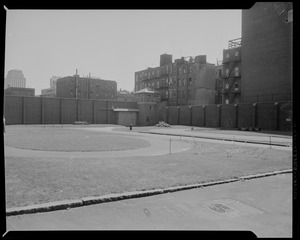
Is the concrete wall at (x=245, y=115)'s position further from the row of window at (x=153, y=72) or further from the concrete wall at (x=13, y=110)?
the concrete wall at (x=13, y=110)

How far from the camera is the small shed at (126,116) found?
203ft

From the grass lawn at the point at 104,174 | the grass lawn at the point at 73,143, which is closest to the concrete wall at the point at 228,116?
the grass lawn at the point at 73,143

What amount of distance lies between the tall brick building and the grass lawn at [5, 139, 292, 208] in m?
34.0

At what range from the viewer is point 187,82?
66.4 meters

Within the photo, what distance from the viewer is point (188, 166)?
10.3m

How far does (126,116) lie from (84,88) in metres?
25.1

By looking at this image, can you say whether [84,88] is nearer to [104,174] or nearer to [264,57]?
[264,57]

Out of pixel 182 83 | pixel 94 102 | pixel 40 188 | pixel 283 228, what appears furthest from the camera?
pixel 182 83

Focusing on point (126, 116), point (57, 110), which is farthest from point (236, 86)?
point (57, 110)

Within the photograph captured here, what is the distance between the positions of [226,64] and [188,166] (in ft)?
166

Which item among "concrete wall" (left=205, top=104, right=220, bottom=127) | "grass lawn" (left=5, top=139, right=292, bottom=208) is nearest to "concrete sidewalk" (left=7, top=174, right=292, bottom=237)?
"grass lawn" (left=5, top=139, right=292, bottom=208)

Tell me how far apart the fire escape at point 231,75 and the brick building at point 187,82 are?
9002mm
